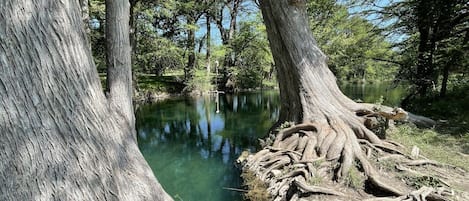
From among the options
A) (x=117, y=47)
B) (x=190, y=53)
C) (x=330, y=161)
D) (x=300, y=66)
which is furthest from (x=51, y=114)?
(x=190, y=53)

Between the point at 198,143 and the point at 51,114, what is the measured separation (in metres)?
8.52

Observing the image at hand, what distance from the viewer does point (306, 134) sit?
5.89 metres

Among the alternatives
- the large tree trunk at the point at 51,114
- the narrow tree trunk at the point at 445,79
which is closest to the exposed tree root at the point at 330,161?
the large tree trunk at the point at 51,114

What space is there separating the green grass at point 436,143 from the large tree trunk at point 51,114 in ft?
16.7

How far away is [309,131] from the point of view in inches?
236

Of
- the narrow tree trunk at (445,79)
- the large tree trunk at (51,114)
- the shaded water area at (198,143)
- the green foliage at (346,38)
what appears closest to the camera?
the large tree trunk at (51,114)

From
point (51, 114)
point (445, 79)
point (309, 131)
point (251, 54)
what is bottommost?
point (309, 131)

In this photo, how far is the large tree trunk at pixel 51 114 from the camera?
1797 mm

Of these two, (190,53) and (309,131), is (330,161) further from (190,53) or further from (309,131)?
(190,53)

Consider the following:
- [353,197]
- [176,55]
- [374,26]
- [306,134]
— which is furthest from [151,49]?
[353,197]

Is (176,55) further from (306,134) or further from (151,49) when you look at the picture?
(306,134)

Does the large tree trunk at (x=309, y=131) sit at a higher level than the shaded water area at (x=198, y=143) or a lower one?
higher

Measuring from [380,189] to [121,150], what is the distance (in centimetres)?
330

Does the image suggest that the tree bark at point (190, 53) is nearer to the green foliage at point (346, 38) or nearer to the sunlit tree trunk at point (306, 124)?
the green foliage at point (346, 38)
